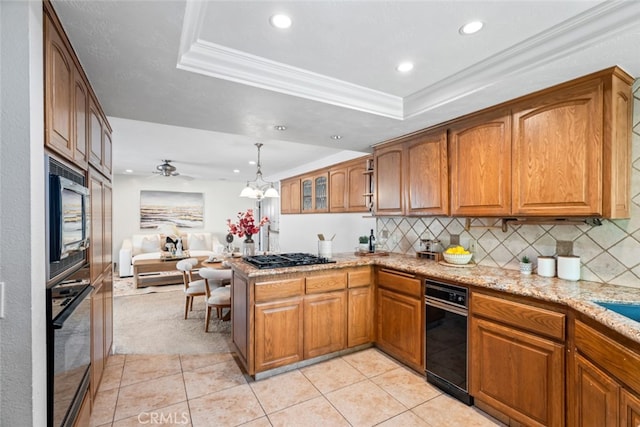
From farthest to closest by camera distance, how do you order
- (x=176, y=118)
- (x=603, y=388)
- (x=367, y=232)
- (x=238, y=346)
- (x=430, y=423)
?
(x=367, y=232) → (x=238, y=346) → (x=176, y=118) → (x=430, y=423) → (x=603, y=388)

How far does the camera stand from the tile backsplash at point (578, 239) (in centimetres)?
191

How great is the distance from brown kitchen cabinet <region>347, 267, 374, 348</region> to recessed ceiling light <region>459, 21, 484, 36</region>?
6.91 ft

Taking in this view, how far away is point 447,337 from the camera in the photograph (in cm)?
232

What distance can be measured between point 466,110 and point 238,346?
287 centimetres

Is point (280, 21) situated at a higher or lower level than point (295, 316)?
higher

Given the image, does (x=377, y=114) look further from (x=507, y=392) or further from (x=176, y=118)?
(x=507, y=392)

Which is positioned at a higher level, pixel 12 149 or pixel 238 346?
pixel 12 149

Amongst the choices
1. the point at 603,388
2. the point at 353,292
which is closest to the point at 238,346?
the point at 353,292

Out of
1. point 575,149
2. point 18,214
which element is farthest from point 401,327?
point 18,214

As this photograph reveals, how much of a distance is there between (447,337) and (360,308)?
906mm

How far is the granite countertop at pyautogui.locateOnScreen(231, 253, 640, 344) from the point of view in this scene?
1423mm

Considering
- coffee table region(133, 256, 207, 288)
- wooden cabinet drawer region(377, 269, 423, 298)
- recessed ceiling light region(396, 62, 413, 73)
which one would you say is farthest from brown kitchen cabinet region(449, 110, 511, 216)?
coffee table region(133, 256, 207, 288)

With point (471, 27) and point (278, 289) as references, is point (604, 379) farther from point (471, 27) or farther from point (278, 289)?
point (278, 289)

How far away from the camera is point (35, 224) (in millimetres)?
1095
